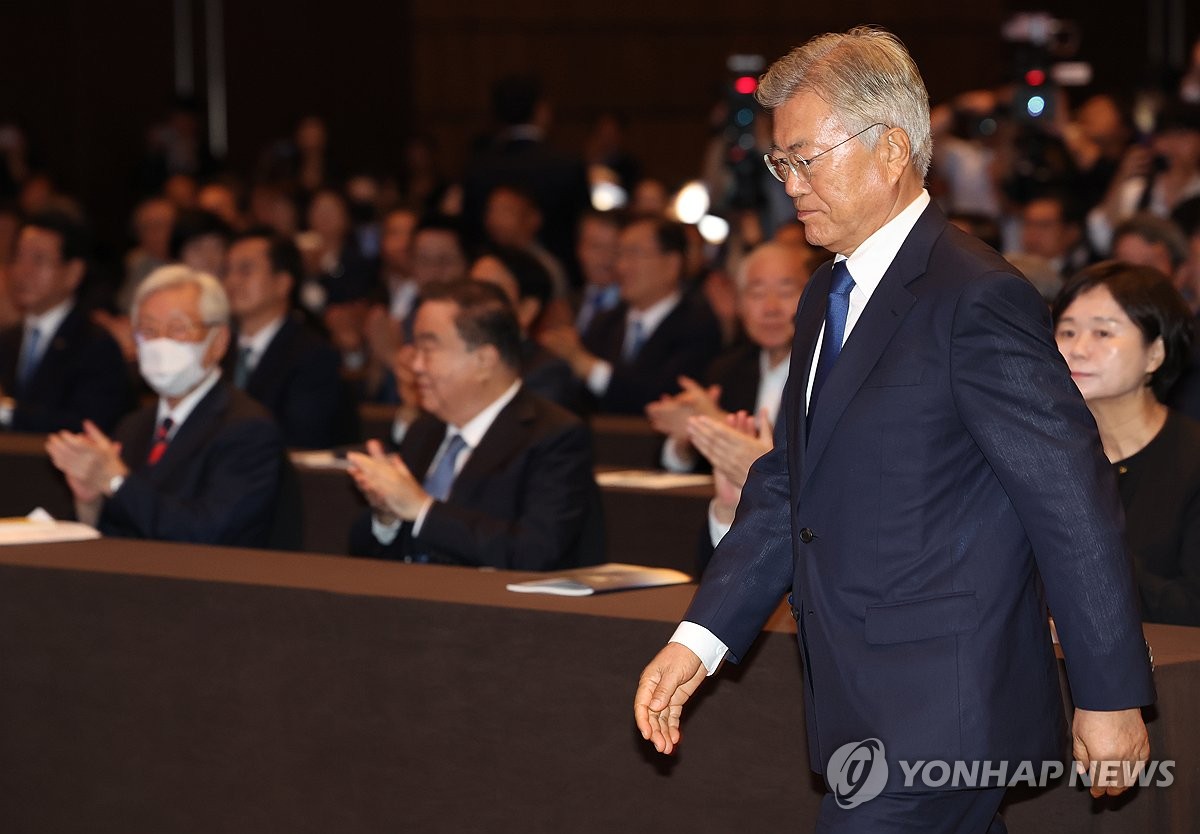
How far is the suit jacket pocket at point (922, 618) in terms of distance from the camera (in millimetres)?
1888

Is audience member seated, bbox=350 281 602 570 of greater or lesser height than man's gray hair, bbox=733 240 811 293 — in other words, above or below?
below

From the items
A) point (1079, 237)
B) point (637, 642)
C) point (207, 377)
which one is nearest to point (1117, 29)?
point (1079, 237)

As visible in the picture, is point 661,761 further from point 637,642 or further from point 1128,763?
point 1128,763

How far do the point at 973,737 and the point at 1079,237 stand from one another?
531cm

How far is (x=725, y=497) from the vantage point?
3291 millimetres

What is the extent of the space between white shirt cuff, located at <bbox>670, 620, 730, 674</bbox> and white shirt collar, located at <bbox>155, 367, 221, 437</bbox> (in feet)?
7.05

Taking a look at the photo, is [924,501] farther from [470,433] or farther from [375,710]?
[470,433]

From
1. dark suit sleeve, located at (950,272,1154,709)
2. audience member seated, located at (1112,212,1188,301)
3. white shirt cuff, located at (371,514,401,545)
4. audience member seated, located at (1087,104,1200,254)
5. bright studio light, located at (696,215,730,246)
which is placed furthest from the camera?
bright studio light, located at (696,215,730,246)

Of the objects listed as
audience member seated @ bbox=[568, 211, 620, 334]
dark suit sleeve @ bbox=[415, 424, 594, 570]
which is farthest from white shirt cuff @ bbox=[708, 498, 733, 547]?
audience member seated @ bbox=[568, 211, 620, 334]

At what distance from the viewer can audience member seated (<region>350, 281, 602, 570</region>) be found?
3521mm

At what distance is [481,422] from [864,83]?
1.99 meters

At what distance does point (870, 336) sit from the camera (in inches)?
76.6

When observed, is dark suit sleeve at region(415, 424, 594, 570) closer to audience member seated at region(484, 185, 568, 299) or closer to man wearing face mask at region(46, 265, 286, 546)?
man wearing face mask at region(46, 265, 286, 546)

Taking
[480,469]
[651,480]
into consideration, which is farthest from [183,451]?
[651,480]
